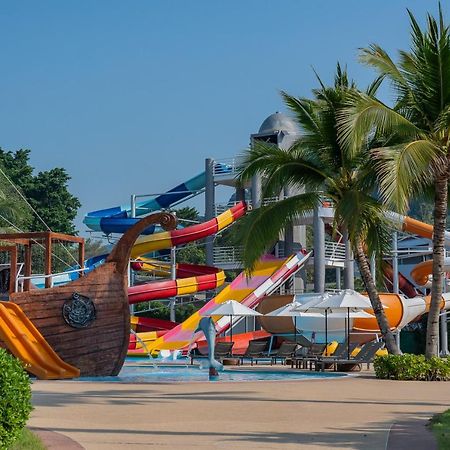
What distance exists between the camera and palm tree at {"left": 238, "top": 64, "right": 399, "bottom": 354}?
66.1 feet

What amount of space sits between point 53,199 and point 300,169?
150 feet

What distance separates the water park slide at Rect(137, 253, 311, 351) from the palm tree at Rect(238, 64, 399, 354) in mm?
11628

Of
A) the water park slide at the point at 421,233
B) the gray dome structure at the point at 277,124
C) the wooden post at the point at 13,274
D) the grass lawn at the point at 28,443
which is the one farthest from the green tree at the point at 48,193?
the grass lawn at the point at 28,443

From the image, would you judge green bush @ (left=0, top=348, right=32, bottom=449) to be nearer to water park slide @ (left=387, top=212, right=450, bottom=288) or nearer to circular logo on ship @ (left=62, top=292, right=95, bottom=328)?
circular logo on ship @ (left=62, top=292, right=95, bottom=328)

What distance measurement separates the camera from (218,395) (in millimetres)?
15352

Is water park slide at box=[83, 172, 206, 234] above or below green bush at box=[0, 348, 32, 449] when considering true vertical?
above

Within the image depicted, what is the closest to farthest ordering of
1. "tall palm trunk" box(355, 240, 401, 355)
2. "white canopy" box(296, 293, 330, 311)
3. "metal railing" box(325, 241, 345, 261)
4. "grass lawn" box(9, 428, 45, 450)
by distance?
"grass lawn" box(9, 428, 45, 450) → "tall palm trunk" box(355, 240, 401, 355) → "white canopy" box(296, 293, 330, 311) → "metal railing" box(325, 241, 345, 261)

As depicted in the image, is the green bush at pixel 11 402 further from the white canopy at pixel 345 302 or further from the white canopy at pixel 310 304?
the white canopy at pixel 310 304

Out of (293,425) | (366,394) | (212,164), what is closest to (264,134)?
(212,164)

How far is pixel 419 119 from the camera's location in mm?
18734

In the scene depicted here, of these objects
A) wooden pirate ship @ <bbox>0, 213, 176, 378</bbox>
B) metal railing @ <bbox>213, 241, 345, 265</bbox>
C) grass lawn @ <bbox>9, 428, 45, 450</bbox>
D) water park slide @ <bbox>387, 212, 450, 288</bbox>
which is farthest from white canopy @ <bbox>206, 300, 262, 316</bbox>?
grass lawn @ <bbox>9, 428, 45, 450</bbox>

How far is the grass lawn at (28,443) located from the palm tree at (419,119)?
9.65m

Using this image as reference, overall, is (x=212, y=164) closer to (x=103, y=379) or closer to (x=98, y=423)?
(x=103, y=379)

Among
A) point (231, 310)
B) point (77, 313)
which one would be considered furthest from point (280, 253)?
point (77, 313)
